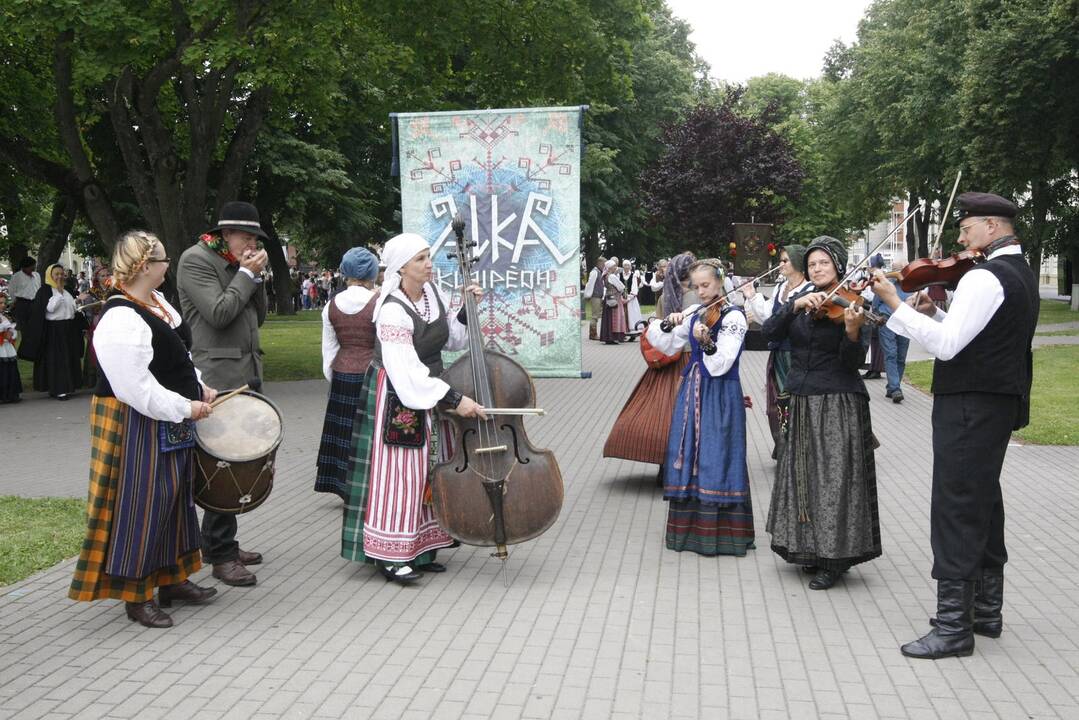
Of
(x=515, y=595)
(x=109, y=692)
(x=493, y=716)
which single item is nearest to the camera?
(x=493, y=716)

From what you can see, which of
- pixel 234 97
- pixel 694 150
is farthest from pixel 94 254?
pixel 694 150

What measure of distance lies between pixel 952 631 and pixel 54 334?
1375 centimetres

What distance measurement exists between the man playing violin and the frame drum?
10.2 ft

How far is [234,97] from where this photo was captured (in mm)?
18609

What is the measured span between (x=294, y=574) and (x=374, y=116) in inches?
541

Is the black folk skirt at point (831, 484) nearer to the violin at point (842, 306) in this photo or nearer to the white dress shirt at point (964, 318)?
the violin at point (842, 306)

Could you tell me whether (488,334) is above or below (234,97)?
below

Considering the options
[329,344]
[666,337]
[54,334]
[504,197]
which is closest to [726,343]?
[666,337]

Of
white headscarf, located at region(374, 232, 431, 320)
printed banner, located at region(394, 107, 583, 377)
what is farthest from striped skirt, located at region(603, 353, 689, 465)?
printed banner, located at region(394, 107, 583, 377)

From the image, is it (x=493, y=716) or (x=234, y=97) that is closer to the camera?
(x=493, y=716)

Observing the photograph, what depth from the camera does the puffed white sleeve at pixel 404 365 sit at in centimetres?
552

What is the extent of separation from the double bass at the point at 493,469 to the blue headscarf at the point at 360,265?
6.10ft

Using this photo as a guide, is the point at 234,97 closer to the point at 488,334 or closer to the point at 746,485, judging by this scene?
the point at 488,334

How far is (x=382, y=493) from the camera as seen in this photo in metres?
5.77
